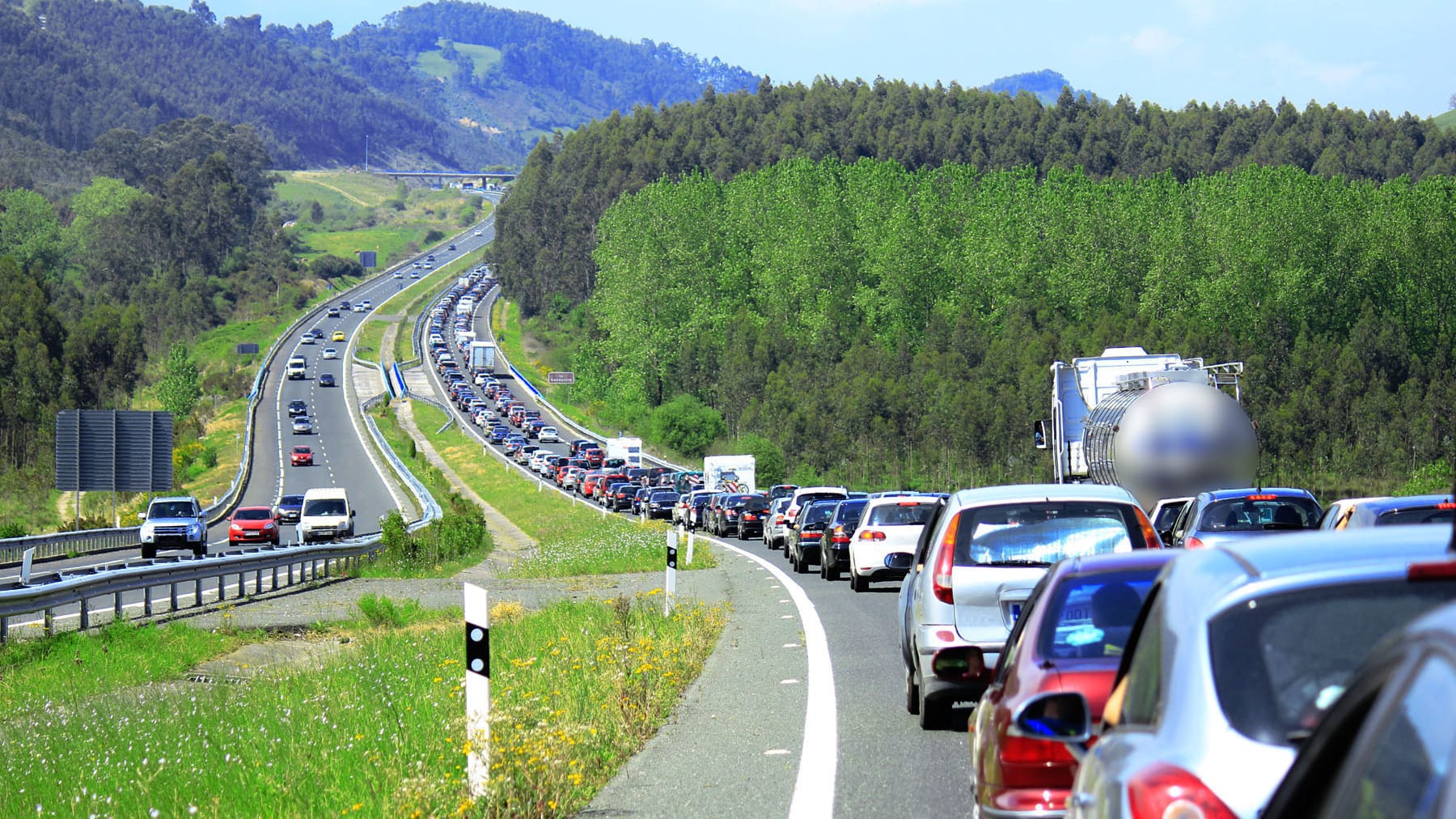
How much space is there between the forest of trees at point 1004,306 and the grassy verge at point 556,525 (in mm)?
15002

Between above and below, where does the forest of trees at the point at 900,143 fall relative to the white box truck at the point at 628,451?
above

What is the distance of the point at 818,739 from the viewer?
35.7 feet

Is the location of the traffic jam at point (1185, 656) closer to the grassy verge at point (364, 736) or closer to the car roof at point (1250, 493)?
the car roof at point (1250, 493)

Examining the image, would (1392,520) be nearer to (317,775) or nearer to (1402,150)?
(317,775)

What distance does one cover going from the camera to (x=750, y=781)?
9.45 metres

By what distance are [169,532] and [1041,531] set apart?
36222 millimetres

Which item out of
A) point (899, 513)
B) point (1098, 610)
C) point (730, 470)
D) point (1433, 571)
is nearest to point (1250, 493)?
point (899, 513)

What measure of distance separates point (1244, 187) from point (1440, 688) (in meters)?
101

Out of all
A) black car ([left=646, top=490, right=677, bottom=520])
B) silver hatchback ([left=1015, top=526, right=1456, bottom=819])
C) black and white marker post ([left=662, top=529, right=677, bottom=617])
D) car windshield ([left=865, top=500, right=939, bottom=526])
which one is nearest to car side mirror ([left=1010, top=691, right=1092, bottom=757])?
silver hatchback ([left=1015, top=526, right=1456, bottom=819])

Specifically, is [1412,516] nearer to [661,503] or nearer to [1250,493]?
[1250,493]

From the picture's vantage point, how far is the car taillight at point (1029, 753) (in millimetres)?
6445

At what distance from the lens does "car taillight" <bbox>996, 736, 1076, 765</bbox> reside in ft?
21.1

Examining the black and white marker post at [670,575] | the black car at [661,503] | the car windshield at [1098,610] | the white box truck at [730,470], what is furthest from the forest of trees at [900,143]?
the car windshield at [1098,610]

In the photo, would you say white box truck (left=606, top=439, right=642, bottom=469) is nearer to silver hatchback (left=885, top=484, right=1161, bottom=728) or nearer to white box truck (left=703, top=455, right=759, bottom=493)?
white box truck (left=703, top=455, right=759, bottom=493)
